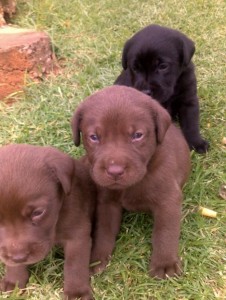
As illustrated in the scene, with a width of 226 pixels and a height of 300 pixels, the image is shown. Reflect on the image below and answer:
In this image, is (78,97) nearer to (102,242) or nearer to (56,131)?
(56,131)

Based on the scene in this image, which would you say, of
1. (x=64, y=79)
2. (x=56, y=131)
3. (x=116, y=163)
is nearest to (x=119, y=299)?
Answer: (x=116, y=163)

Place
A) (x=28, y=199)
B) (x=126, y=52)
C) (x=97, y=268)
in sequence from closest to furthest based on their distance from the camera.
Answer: (x=28, y=199) < (x=97, y=268) < (x=126, y=52)

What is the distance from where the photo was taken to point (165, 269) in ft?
11.6

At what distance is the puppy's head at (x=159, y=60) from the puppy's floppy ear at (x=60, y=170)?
173cm

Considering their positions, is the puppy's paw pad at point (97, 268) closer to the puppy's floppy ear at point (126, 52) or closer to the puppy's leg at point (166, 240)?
the puppy's leg at point (166, 240)

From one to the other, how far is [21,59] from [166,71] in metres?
1.62

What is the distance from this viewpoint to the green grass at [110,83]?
353 centimetres

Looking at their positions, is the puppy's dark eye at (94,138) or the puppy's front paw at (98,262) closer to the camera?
the puppy's dark eye at (94,138)

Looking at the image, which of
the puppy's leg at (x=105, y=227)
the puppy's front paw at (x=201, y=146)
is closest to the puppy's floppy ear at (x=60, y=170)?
the puppy's leg at (x=105, y=227)

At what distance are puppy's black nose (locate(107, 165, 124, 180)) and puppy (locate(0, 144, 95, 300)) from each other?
25 centimetres

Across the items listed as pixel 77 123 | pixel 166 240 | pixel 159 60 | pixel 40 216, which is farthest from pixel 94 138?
pixel 159 60

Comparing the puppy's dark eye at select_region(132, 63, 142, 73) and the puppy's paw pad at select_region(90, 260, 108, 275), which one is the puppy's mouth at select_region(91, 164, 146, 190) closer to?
the puppy's paw pad at select_region(90, 260, 108, 275)

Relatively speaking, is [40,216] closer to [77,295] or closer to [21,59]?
[77,295]

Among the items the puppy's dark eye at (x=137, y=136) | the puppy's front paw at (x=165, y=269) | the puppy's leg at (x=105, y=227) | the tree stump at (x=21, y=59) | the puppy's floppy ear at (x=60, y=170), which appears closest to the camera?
the puppy's floppy ear at (x=60, y=170)
